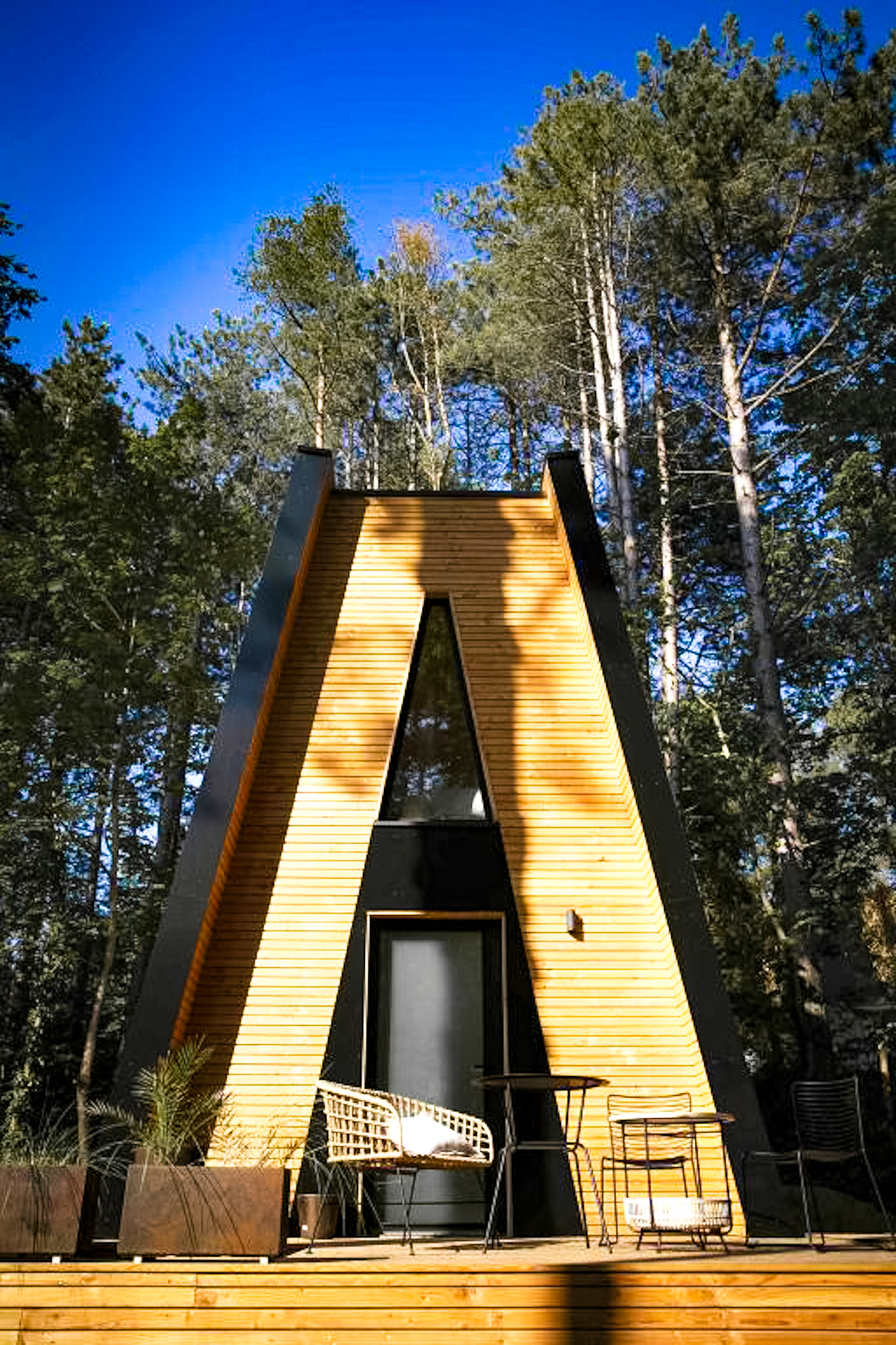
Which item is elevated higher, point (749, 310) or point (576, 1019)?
point (749, 310)

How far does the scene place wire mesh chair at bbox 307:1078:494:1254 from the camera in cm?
390

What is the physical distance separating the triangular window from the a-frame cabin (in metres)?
0.02

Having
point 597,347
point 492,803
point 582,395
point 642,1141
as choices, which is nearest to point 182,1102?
point 642,1141

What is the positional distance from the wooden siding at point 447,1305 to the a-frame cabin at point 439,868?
2468mm

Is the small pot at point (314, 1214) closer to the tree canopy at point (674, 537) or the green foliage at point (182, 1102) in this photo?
the green foliage at point (182, 1102)

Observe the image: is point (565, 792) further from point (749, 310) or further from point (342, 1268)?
point (749, 310)

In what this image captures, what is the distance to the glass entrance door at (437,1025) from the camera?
234 inches

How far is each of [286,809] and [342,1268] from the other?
3862 millimetres

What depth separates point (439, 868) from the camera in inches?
263

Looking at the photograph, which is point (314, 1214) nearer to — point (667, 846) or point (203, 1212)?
point (203, 1212)

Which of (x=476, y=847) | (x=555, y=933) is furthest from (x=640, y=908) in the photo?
(x=476, y=847)

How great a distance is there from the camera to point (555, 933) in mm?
6371

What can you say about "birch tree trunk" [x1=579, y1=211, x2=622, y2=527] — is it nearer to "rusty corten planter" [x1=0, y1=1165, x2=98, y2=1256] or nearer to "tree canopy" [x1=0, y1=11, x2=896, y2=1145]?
"tree canopy" [x1=0, y1=11, x2=896, y2=1145]

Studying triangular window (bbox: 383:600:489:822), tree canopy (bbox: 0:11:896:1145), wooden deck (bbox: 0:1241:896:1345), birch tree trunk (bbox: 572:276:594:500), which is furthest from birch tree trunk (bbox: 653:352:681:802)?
wooden deck (bbox: 0:1241:896:1345)
